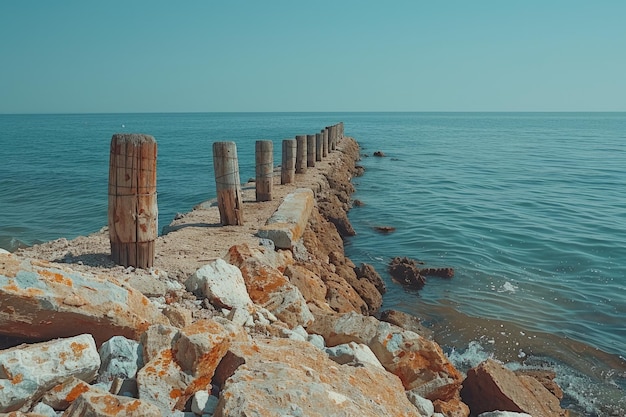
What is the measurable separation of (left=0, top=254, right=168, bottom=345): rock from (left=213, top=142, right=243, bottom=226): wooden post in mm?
5056

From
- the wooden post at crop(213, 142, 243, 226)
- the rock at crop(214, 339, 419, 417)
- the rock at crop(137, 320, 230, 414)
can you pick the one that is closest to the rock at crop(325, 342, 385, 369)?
the rock at crop(214, 339, 419, 417)

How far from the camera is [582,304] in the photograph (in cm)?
902

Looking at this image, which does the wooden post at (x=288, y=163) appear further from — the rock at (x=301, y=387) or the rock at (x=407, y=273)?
the rock at (x=301, y=387)

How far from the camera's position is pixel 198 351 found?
3096 millimetres

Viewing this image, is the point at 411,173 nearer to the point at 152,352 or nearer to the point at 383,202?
the point at 383,202

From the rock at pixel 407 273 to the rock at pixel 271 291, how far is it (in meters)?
4.66

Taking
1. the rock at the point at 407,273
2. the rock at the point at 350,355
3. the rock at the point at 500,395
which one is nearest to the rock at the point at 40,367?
the rock at the point at 350,355

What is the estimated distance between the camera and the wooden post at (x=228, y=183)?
8.77 metres

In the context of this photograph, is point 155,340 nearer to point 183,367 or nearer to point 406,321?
point 183,367

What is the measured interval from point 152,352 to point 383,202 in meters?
15.2

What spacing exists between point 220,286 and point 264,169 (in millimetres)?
6338

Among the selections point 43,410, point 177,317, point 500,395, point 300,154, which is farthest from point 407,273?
point 43,410

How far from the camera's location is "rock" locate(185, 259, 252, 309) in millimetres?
4840

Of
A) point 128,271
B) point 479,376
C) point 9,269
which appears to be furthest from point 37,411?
point 479,376
